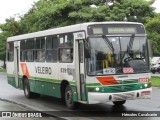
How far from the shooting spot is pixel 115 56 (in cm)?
1205

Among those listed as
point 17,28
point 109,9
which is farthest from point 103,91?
point 17,28

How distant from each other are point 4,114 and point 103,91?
320cm

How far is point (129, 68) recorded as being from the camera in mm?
12164

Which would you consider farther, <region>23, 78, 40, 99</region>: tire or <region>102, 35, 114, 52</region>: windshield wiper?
<region>23, 78, 40, 99</region>: tire

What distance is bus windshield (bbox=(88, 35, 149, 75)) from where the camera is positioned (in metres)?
11.9

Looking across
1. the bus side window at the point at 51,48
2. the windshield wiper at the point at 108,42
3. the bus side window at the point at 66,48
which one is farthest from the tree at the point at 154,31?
the windshield wiper at the point at 108,42

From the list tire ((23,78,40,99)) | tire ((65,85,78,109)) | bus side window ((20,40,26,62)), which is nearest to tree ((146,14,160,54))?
bus side window ((20,40,26,62))

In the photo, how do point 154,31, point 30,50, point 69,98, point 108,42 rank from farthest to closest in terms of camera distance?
point 154,31, point 30,50, point 69,98, point 108,42

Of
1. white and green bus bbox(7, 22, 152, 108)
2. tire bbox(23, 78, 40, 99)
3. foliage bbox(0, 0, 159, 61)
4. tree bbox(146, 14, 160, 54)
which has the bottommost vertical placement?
tire bbox(23, 78, 40, 99)

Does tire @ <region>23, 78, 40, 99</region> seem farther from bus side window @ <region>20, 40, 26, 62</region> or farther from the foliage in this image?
the foliage

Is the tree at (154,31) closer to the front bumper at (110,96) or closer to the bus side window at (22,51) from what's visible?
the bus side window at (22,51)

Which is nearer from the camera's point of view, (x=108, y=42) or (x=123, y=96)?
(x=123, y=96)

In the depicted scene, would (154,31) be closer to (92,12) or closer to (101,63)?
(92,12)

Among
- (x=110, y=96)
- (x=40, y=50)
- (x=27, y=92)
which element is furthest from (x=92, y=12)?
(x=110, y=96)
